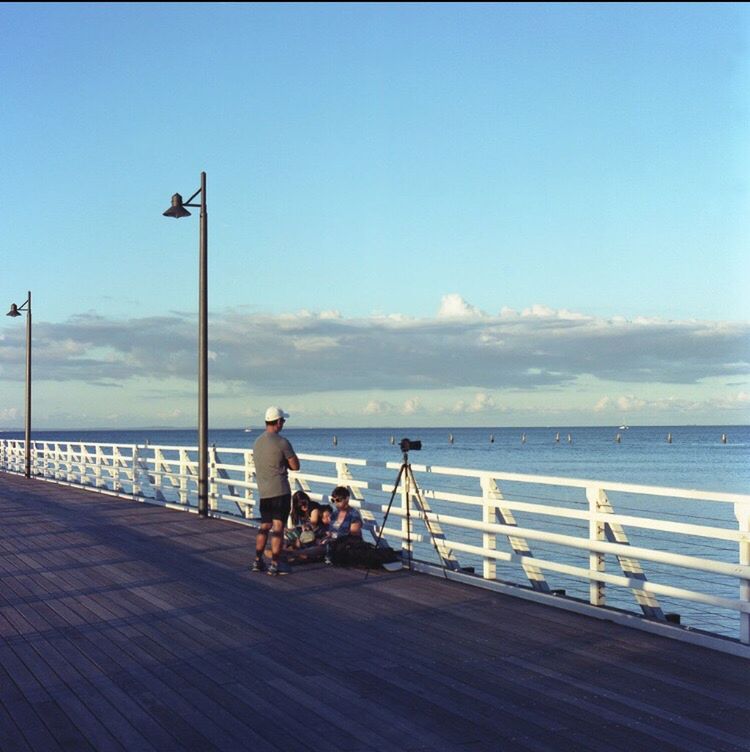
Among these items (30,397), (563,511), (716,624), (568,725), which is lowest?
(716,624)

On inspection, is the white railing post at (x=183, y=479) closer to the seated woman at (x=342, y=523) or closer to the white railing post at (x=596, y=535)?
the seated woman at (x=342, y=523)

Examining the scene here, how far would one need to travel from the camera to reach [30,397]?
33.4 m

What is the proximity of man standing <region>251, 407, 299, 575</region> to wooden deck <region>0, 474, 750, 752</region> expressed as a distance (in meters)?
0.43

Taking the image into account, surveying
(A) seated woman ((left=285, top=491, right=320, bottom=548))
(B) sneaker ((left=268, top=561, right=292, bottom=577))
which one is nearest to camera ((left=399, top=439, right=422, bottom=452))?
(A) seated woman ((left=285, top=491, right=320, bottom=548))

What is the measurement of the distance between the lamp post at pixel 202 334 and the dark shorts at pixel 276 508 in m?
6.29

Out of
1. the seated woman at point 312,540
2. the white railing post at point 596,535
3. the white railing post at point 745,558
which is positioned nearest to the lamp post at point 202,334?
the seated woman at point 312,540

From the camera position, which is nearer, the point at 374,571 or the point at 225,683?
the point at 225,683

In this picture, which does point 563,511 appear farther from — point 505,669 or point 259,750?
point 259,750

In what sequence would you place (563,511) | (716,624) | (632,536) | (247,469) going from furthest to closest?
(632,536) → (247,469) → (716,624) → (563,511)

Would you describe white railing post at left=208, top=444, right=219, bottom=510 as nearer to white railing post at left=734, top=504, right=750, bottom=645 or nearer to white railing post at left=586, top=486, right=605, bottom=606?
white railing post at left=586, top=486, right=605, bottom=606

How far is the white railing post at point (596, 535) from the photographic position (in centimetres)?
902

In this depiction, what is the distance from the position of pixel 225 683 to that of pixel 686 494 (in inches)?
144

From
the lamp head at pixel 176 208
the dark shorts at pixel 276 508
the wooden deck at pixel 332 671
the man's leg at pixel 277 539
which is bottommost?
the wooden deck at pixel 332 671

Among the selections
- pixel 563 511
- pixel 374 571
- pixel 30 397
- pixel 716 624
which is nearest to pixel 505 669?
pixel 563 511
